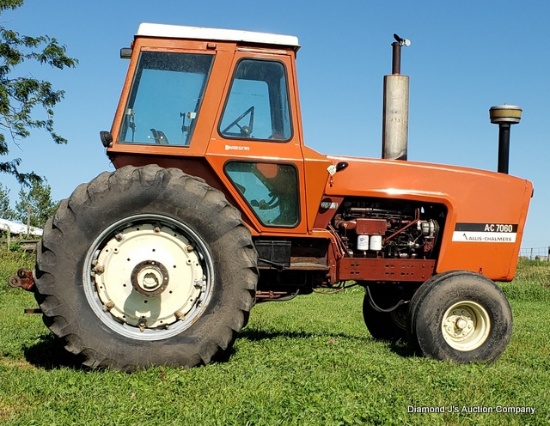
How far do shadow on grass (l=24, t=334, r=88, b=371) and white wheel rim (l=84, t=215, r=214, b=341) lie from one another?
469 millimetres

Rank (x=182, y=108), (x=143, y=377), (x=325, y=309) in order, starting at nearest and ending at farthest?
(x=143, y=377) → (x=182, y=108) → (x=325, y=309)

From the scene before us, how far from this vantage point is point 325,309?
46.1 feet

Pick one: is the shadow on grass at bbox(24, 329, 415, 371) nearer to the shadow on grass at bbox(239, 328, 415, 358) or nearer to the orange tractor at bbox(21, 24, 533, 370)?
the shadow on grass at bbox(239, 328, 415, 358)

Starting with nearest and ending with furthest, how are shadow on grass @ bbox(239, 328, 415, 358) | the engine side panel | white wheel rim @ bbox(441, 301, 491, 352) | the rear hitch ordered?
the rear hitch
white wheel rim @ bbox(441, 301, 491, 352)
the engine side panel
shadow on grass @ bbox(239, 328, 415, 358)

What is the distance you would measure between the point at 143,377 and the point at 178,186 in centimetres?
145

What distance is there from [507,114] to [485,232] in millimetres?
1278

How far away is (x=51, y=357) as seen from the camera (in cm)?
638

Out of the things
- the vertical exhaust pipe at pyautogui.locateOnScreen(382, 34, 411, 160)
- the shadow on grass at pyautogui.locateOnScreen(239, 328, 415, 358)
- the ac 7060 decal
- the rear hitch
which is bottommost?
the shadow on grass at pyautogui.locateOnScreen(239, 328, 415, 358)

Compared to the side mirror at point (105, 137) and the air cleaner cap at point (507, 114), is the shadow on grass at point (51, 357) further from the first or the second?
the air cleaner cap at point (507, 114)

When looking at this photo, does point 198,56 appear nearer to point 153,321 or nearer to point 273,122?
point 273,122

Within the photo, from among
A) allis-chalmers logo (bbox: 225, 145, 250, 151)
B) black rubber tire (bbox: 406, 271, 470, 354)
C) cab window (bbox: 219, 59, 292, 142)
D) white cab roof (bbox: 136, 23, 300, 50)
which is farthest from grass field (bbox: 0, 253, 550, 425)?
white cab roof (bbox: 136, 23, 300, 50)

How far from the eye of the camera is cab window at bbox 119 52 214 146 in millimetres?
6297

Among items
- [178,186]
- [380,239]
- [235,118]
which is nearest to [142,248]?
[178,186]

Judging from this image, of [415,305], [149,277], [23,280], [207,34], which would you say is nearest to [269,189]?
[149,277]
